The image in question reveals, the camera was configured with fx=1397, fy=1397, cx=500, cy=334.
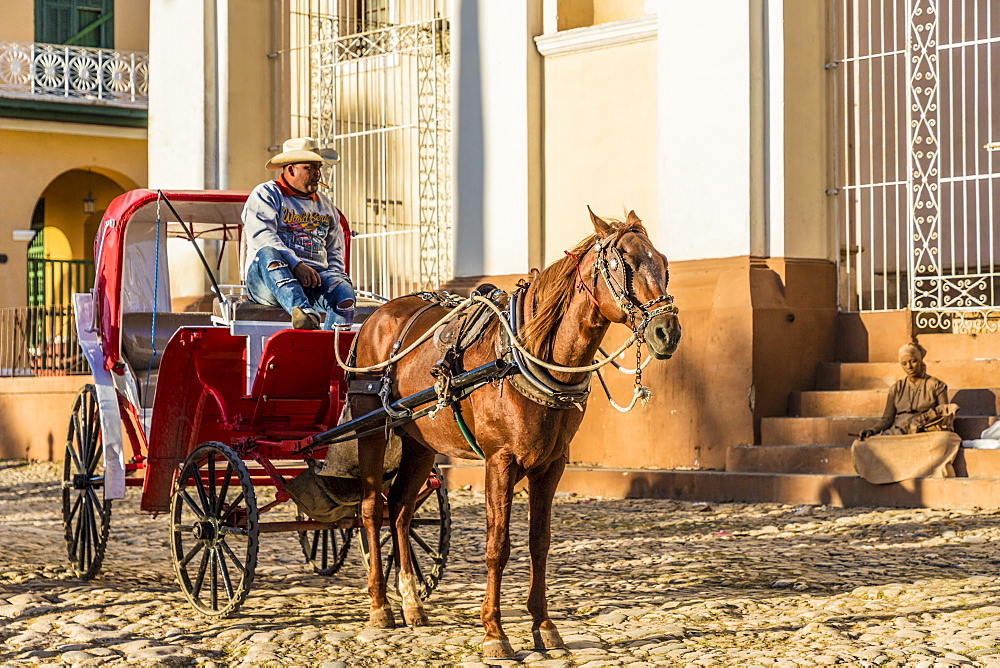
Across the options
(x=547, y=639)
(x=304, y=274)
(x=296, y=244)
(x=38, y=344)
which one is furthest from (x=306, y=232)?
(x=38, y=344)

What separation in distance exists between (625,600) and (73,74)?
19426 millimetres

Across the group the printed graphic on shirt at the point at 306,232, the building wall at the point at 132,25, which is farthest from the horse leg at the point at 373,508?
the building wall at the point at 132,25

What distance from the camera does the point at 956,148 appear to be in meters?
13.4

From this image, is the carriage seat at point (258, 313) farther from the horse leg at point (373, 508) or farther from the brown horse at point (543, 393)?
the brown horse at point (543, 393)

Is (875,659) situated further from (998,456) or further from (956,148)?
(956,148)

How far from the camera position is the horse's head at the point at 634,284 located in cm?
525

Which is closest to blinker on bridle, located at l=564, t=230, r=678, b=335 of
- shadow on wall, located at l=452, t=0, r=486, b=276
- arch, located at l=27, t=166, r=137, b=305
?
shadow on wall, located at l=452, t=0, r=486, b=276

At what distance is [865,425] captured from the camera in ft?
35.2

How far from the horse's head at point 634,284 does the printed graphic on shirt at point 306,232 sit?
7.63 ft

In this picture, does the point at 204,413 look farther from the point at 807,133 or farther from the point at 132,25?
the point at 132,25

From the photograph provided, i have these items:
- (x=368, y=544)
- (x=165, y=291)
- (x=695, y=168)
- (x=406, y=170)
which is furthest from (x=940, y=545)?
(x=406, y=170)

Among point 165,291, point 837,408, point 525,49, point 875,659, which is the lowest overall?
point 875,659

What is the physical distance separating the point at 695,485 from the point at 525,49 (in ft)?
15.6

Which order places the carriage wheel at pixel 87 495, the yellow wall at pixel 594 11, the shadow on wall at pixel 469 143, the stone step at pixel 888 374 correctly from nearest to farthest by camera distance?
the carriage wheel at pixel 87 495 → the stone step at pixel 888 374 → the yellow wall at pixel 594 11 → the shadow on wall at pixel 469 143
